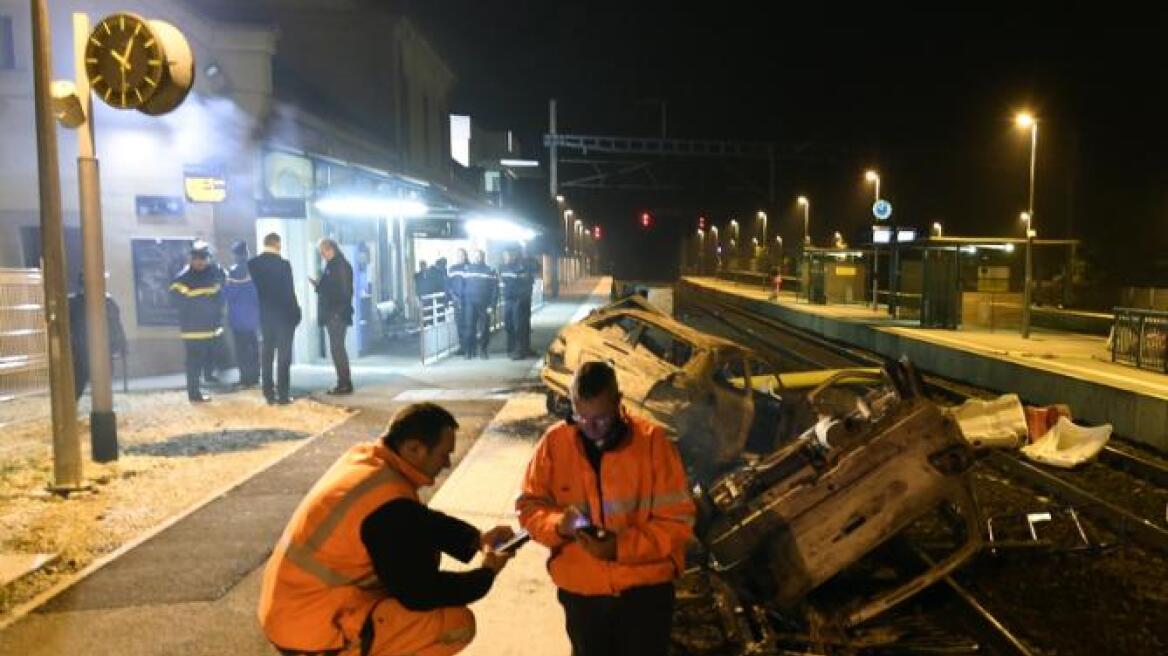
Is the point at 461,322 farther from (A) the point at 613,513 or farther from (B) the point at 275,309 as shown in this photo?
(A) the point at 613,513

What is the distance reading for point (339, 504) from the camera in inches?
110

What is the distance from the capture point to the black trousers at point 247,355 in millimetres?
13117

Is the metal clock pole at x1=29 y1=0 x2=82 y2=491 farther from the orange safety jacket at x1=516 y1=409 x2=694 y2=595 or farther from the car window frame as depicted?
the orange safety jacket at x1=516 y1=409 x2=694 y2=595

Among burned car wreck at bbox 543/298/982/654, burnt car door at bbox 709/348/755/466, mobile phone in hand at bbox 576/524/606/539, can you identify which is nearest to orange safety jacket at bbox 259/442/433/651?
mobile phone in hand at bbox 576/524/606/539

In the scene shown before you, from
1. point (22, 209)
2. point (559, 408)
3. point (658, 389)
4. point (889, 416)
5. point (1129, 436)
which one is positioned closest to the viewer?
point (889, 416)

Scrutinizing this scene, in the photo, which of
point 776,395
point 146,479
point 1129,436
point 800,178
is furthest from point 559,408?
point 800,178

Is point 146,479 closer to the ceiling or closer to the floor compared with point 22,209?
closer to the floor

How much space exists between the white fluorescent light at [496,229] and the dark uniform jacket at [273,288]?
1205 cm

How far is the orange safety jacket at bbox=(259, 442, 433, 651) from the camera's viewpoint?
9.15 ft

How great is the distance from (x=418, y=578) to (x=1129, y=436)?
12.5 m

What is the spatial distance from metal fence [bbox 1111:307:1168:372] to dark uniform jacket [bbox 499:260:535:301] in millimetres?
10120

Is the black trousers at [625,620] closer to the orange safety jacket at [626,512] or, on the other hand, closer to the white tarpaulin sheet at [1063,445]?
the orange safety jacket at [626,512]

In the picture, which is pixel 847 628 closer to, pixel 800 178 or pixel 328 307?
pixel 328 307

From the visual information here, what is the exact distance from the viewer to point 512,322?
58.3ft
